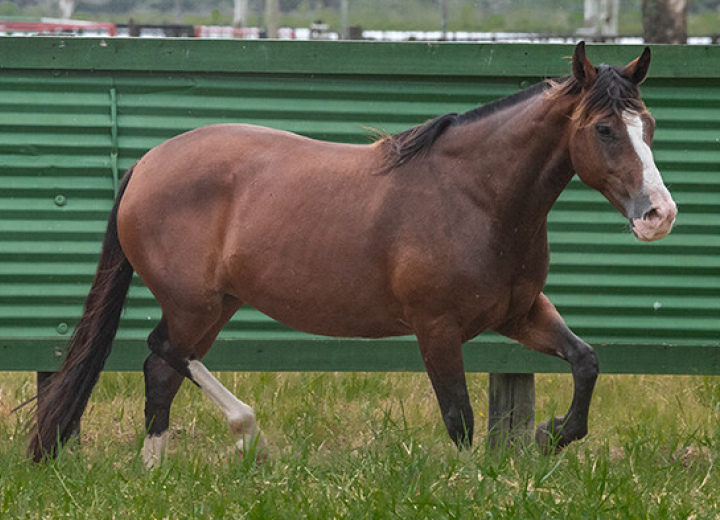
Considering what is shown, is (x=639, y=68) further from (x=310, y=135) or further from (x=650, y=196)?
(x=310, y=135)

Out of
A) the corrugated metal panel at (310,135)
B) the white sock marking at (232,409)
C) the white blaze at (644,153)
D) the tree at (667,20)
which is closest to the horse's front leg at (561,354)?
the white blaze at (644,153)

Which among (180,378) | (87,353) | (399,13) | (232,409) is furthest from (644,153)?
(399,13)

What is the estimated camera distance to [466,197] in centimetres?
482

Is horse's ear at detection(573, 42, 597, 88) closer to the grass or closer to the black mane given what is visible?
the black mane

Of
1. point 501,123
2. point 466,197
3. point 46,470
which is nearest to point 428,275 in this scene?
point 466,197

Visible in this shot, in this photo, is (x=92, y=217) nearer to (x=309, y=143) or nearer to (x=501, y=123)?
(x=309, y=143)

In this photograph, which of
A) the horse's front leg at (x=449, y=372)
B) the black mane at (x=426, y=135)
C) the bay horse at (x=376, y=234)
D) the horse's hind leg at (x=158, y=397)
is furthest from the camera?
the horse's hind leg at (x=158, y=397)

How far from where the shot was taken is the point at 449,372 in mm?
4816

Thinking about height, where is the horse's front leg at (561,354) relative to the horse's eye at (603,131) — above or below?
below

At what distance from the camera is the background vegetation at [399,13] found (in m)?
11.4

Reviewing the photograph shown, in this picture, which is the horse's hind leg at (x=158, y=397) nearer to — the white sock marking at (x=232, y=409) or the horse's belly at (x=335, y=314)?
the white sock marking at (x=232, y=409)

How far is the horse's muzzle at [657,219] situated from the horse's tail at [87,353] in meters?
2.60

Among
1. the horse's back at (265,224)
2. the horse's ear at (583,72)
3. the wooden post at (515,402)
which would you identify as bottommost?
the wooden post at (515,402)

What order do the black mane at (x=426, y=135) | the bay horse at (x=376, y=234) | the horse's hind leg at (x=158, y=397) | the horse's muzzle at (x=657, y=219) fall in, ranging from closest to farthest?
the horse's muzzle at (x=657, y=219)
the bay horse at (x=376, y=234)
the black mane at (x=426, y=135)
the horse's hind leg at (x=158, y=397)
